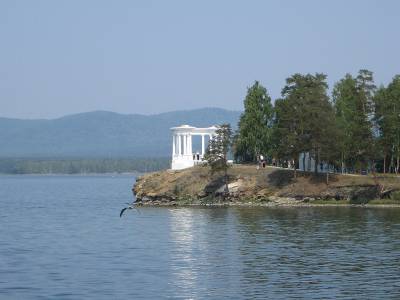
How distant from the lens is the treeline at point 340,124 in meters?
129

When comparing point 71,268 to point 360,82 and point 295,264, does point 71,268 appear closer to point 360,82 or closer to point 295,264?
point 295,264

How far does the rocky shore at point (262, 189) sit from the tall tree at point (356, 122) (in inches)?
138

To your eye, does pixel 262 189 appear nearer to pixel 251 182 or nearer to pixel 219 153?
pixel 251 182

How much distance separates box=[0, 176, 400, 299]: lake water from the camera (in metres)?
57.1

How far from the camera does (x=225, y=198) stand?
445ft

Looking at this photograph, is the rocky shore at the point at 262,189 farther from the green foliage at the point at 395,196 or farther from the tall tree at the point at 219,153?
the tall tree at the point at 219,153

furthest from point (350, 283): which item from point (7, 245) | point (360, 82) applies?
point (360, 82)

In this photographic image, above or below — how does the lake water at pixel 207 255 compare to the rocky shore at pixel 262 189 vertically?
below

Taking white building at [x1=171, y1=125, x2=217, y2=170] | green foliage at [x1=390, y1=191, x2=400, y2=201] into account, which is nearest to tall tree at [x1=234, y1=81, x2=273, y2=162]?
white building at [x1=171, y1=125, x2=217, y2=170]

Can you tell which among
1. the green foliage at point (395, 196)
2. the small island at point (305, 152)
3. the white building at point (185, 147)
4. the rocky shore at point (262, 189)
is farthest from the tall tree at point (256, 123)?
the green foliage at point (395, 196)

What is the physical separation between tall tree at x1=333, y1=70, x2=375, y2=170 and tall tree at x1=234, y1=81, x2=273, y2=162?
10.8 m

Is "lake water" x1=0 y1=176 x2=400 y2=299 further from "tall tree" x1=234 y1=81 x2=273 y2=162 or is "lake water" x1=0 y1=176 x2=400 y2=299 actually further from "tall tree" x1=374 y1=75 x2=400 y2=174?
"tall tree" x1=234 y1=81 x2=273 y2=162

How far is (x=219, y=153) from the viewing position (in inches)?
5369

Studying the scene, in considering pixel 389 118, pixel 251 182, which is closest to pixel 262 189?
pixel 251 182
